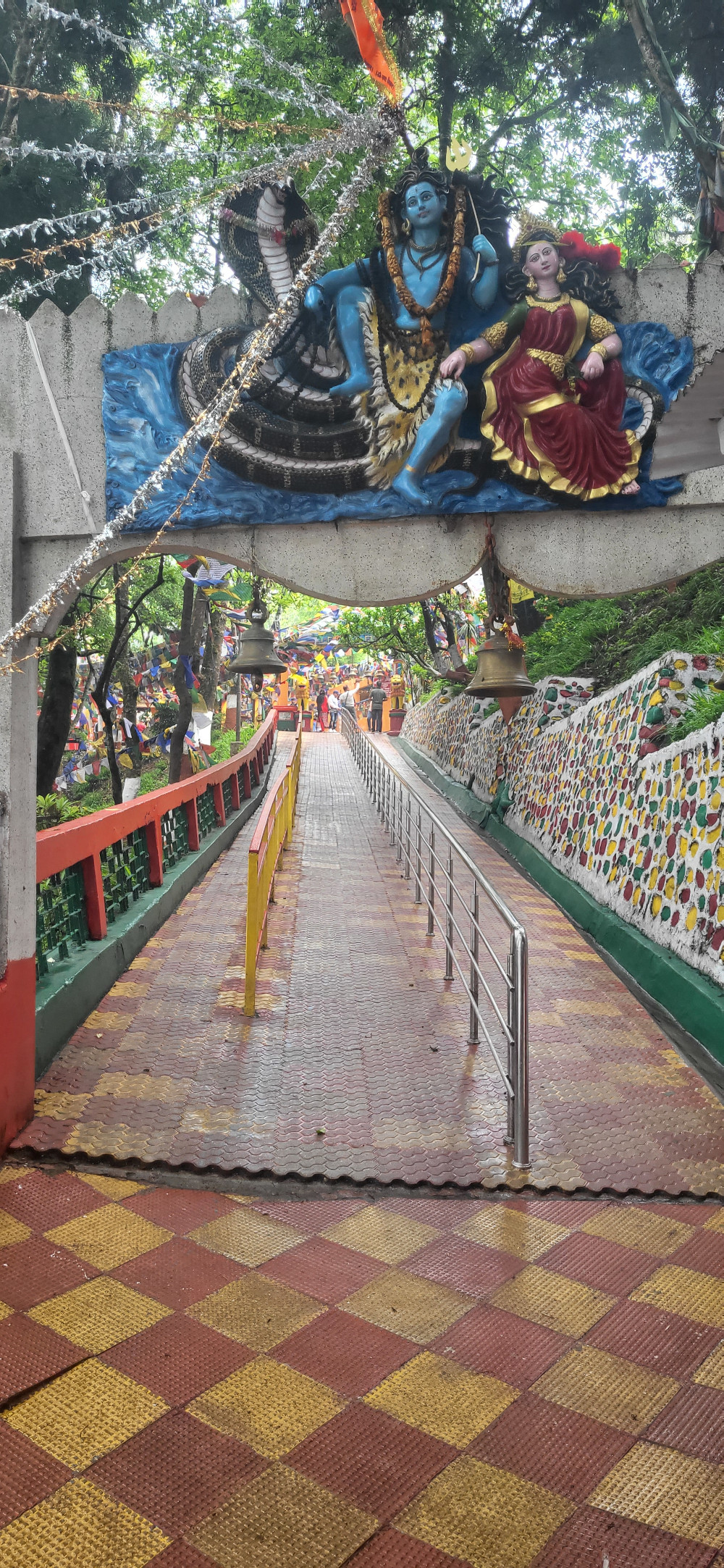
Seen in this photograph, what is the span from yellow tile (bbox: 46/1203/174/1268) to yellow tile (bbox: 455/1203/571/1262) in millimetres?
1193

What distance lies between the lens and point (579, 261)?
4652 millimetres

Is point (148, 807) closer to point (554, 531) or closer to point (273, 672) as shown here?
point (273, 672)

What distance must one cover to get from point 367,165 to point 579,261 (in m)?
4.20

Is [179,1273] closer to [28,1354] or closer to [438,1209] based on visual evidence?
[28,1354]

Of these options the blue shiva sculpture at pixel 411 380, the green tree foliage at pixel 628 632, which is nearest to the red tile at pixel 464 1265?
the blue shiva sculpture at pixel 411 380

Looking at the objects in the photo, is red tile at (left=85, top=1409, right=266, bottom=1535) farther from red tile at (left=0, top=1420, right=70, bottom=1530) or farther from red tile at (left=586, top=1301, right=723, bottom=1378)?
red tile at (left=586, top=1301, right=723, bottom=1378)

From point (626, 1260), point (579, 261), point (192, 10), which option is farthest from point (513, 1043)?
point (192, 10)

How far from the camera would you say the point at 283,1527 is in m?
Answer: 2.29

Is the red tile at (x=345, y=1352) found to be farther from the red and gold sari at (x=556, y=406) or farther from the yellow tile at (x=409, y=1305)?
the red and gold sari at (x=556, y=406)

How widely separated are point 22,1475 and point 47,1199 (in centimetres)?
147

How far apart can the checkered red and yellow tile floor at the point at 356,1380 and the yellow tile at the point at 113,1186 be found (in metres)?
0.01

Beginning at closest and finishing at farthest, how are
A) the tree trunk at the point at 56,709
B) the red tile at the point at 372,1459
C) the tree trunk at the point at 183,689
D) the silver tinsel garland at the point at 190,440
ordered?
1. the red tile at the point at 372,1459
2. the silver tinsel garland at the point at 190,440
3. the tree trunk at the point at 56,709
4. the tree trunk at the point at 183,689

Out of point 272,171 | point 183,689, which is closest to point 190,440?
point 272,171

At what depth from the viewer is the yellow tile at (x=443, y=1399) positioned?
2.65 meters
